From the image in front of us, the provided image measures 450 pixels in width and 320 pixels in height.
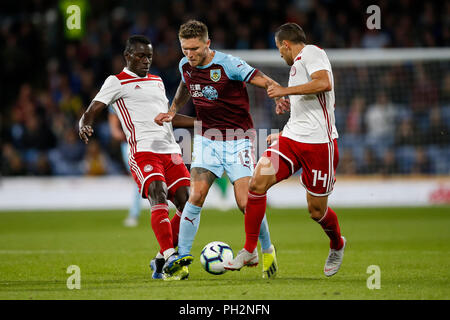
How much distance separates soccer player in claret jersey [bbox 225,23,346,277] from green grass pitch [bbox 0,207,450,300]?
498 mm

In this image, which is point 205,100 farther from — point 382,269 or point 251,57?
point 251,57

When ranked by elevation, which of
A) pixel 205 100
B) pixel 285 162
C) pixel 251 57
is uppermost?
pixel 251 57

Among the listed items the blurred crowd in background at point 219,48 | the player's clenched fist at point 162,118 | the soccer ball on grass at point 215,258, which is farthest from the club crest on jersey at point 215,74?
the blurred crowd in background at point 219,48

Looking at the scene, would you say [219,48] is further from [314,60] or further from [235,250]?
[314,60]

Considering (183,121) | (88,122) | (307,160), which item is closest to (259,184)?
(307,160)

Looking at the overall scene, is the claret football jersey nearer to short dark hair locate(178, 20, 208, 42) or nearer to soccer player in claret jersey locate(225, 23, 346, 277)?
short dark hair locate(178, 20, 208, 42)

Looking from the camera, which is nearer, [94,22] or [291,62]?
[291,62]

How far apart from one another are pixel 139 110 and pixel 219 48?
12195 millimetres

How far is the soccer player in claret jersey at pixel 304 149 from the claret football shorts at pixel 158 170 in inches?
36.8

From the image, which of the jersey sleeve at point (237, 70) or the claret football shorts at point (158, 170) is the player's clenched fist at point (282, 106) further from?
the claret football shorts at point (158, 170)

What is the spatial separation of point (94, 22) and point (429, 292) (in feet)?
54.0

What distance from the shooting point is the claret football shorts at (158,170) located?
265 inches

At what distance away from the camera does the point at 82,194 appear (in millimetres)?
16516
